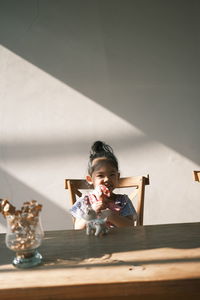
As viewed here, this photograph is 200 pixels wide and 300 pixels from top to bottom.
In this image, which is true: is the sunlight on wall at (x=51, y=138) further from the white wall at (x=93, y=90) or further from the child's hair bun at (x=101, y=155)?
the child's hair bun at (x=101, y=155)

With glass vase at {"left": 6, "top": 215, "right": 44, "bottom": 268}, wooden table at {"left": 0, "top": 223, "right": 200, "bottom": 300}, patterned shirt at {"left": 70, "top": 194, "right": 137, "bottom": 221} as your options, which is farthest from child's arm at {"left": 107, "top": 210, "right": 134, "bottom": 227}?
glass vase at {"left": 6, "top": 215, "right": 44, "bottom": 268}

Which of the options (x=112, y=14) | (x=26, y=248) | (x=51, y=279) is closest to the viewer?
(x=51, y=279)

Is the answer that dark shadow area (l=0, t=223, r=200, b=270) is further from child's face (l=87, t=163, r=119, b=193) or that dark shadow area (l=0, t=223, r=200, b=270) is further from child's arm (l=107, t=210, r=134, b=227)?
child's face (l=87, t=163, r=119, b=193)

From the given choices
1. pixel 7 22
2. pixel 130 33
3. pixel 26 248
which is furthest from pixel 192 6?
pixel 26 248

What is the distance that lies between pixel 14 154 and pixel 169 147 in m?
1.11

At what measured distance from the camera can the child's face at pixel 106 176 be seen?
1.46m

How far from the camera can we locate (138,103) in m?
2.33

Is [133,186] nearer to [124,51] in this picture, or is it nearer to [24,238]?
[24,238]

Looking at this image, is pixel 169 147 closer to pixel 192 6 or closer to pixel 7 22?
pixel 192 6

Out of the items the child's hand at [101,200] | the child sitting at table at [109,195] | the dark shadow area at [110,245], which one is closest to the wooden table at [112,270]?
the dark shadow area at [110,245]

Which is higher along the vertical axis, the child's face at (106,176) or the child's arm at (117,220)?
the child's face at (106,176)

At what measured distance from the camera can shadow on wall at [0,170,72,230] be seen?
2361mm

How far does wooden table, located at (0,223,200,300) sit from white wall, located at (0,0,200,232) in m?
1.28

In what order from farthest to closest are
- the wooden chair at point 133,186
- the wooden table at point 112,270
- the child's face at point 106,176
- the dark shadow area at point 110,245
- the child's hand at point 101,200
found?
the wooden chair at point 133,186 → the child's face at point 106,176 → the child's hand at point 101,200 → the dark shadow area at point 110,245 → the wooden table at point 112,270
